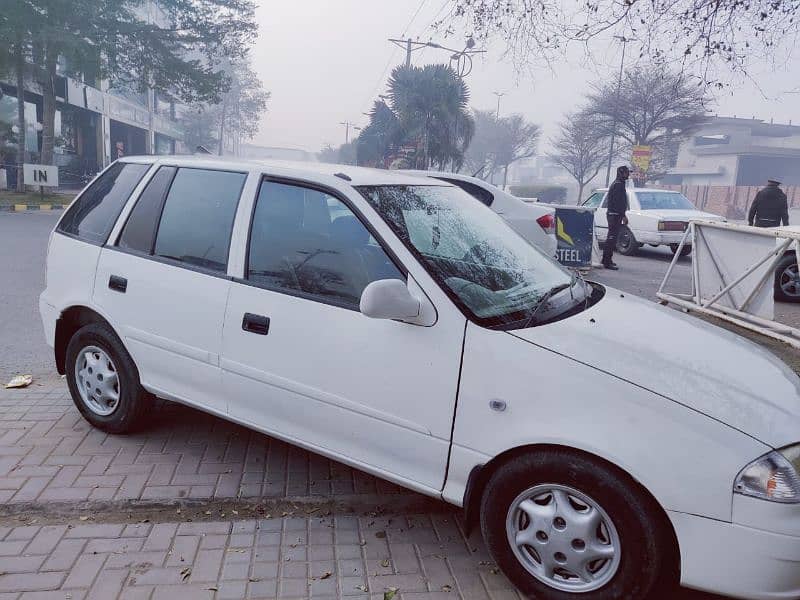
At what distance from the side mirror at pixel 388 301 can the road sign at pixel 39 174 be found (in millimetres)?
24601

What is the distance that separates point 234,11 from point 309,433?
92.7ft

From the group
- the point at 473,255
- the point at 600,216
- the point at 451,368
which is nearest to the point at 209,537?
the point at 451,368

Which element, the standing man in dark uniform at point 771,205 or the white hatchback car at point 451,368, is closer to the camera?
the white hatchback car at point 451,368

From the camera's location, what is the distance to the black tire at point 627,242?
14267 millimetres

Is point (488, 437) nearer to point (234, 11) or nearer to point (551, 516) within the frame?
point (551, 516)

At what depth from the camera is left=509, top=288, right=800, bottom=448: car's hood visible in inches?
88.5

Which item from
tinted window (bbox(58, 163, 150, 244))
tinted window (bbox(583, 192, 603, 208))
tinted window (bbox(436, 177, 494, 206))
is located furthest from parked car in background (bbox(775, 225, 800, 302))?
tinted window (bbox(58, 163, 150, 244))

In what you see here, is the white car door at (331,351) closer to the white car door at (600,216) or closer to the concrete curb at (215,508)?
the concrete curb at (215,508)

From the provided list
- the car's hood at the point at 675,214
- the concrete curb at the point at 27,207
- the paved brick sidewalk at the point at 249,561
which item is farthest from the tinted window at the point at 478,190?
the concrete curb at the point at 27,207

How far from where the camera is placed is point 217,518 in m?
3.10

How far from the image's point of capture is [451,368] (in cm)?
254

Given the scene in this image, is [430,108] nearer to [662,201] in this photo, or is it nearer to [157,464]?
[662,201]

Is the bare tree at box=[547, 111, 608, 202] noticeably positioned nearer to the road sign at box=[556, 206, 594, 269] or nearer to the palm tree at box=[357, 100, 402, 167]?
the palm tree at box=[357, 100, 402, 167]

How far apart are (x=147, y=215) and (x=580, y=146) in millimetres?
50806
